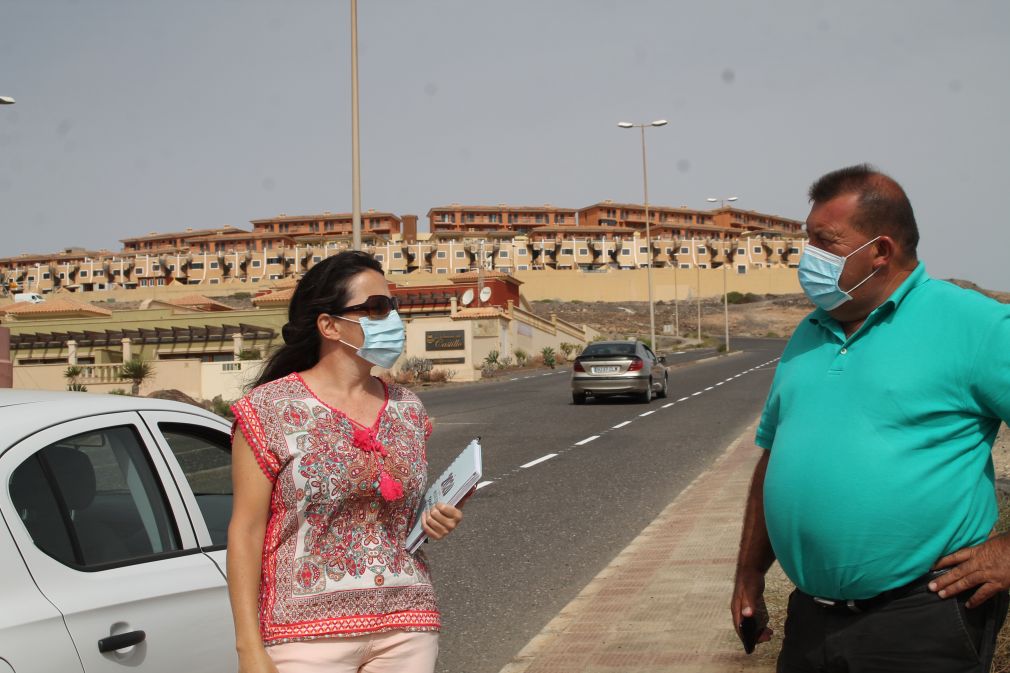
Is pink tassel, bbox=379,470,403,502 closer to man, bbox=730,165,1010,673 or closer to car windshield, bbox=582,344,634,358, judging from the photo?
man, bbox=730,165,1010,673

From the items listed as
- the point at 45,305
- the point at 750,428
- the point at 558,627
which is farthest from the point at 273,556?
the point at 45,305

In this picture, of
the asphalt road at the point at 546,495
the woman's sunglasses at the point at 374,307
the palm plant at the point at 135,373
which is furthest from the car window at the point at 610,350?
the woman's sunglasses at the point at 374,307

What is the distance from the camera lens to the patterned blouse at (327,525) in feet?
9.13

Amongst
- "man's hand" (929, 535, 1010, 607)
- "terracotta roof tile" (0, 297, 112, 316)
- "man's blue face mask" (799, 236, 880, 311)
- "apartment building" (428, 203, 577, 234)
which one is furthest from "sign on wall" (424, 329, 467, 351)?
"apartment building" (428, 203, 577, 234)

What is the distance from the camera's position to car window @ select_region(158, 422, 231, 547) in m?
3.85

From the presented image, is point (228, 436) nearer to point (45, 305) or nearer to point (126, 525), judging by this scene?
point (126, 525)

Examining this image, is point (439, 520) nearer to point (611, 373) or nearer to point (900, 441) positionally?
point (900, 441)

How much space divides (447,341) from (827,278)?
148 ft

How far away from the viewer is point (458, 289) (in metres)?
63.4

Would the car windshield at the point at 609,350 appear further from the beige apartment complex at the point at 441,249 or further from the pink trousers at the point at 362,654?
the beige apartment complex at the point at 441,249

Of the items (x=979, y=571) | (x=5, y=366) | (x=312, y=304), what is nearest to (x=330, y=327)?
(x=312, y=304)

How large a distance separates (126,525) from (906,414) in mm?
2431

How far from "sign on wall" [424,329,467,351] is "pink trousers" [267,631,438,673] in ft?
147

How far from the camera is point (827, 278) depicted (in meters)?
3.12
